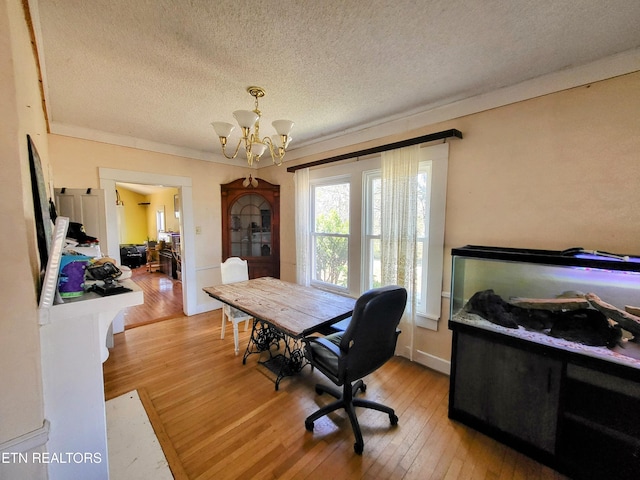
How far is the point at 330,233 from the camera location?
10.8 ft

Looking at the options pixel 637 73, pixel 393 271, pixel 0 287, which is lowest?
pixel 393 271

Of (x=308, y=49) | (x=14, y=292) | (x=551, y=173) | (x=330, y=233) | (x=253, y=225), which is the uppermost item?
(x=308, y=49)

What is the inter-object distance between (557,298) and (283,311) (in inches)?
72.9

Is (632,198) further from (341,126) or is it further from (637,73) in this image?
(341,126)

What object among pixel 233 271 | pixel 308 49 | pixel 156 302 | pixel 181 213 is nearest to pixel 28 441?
pixel 308 49

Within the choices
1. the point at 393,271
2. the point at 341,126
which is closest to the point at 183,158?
the point at 341,126

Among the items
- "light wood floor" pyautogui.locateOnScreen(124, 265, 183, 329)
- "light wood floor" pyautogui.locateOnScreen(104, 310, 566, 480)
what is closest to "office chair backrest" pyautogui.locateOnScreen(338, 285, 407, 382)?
"light wood floor" pyautogui.locateOnScreen(104, 310, 566, 480)

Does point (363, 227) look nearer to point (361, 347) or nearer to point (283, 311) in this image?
point (283, 311)

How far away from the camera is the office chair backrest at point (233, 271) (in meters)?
3.03

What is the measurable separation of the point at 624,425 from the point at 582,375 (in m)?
0.26

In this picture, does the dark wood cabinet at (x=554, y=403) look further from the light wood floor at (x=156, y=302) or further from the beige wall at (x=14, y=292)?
the light wood floor at (x=156, y=302)

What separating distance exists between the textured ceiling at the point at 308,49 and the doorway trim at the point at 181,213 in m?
0.86

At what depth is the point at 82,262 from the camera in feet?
3.22

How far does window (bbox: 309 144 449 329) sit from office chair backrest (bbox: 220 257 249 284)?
98 cm
